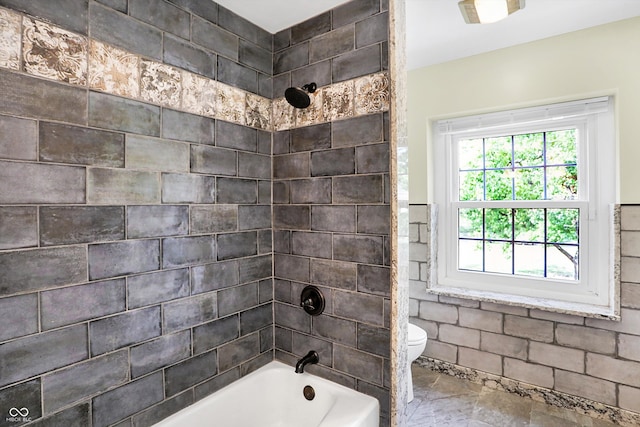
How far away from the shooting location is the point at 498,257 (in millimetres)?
2580

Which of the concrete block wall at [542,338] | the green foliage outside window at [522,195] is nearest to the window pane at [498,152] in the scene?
the green foliage outside window at [522,195]

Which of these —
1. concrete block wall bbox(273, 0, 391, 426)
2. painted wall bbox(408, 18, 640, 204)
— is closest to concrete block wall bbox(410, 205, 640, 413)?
painted wall bbox(408, 18, 640, 204)

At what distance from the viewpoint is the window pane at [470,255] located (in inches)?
105

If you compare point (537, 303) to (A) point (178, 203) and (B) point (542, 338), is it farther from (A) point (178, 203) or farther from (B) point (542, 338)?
(A) point (178, 203)

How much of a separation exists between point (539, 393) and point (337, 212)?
1.99m

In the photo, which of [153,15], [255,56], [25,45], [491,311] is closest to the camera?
[25,45]

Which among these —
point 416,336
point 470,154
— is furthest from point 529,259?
point 416,336

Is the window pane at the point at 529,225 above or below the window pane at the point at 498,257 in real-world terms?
above

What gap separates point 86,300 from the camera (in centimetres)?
117

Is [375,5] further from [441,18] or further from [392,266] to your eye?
[392,266]

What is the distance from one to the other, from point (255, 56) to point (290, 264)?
118 cm

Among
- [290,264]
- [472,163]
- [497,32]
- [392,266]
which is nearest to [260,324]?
[290,264]

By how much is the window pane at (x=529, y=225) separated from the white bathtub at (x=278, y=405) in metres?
1.76

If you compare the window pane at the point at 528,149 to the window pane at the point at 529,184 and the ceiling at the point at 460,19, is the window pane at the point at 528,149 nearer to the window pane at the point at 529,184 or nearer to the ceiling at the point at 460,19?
the window pane at the point at 529,184
